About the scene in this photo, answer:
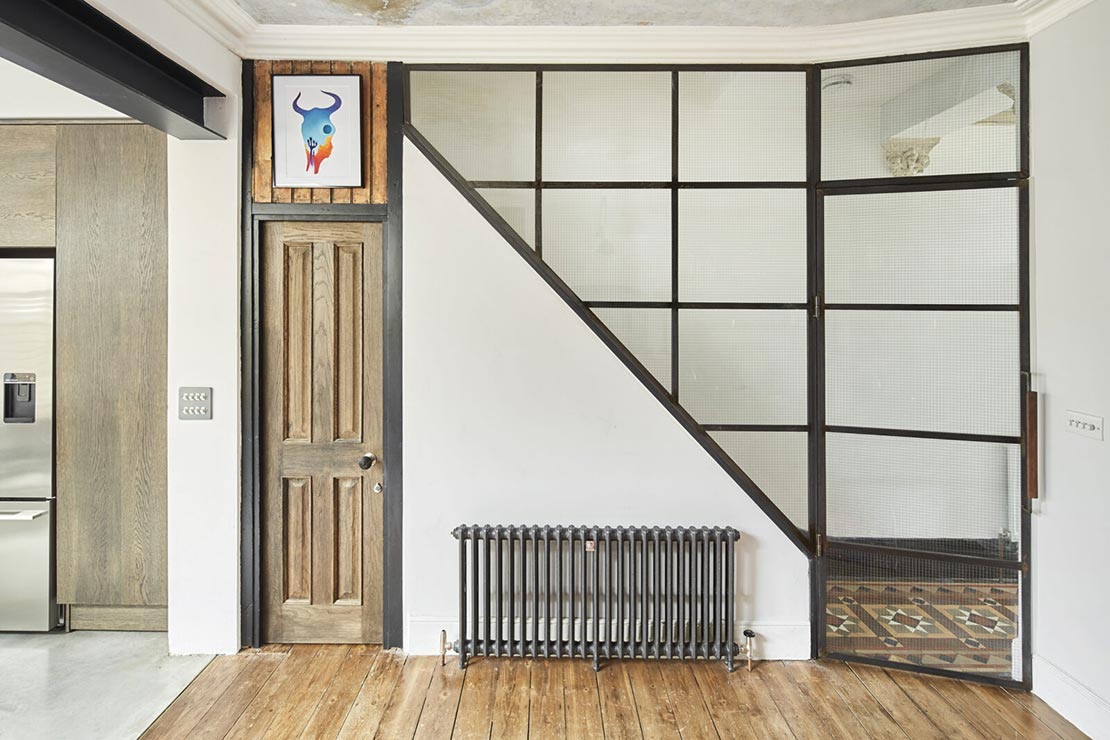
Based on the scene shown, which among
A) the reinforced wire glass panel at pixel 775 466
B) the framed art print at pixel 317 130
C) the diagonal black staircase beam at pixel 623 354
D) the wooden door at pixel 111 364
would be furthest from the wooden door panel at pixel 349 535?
the reinforced wire glass panel at pixel 775 466

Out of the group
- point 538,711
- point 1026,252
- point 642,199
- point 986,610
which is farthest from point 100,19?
point 986,610

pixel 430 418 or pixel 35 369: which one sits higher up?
pixel 35 369

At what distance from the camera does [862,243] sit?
108 inches

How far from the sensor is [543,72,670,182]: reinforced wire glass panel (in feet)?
9.34

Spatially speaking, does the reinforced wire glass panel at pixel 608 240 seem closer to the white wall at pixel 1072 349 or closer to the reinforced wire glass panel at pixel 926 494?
the reinforced wire glass panel at pixel 926 494

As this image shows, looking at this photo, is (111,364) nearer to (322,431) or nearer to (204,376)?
(204,376)

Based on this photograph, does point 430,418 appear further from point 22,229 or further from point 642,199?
point 22,229

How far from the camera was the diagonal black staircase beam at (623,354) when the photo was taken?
2.82 meters

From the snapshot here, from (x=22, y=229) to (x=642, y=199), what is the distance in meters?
2.97

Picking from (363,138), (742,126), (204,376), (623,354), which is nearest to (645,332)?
(623,354)

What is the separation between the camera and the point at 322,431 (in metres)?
2.93

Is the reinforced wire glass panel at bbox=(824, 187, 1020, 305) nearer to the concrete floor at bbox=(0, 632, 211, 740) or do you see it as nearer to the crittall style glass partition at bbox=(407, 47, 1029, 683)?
the crittall style glass partition at bbox=(407, 47, 1029, 683)

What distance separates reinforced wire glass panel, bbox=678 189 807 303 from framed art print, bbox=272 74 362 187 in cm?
155

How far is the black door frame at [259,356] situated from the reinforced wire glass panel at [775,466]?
1.50 meters
